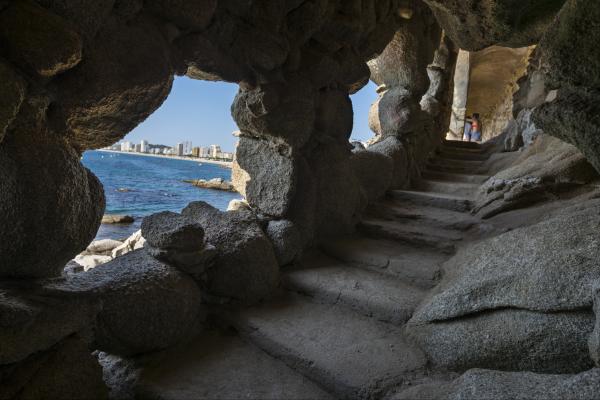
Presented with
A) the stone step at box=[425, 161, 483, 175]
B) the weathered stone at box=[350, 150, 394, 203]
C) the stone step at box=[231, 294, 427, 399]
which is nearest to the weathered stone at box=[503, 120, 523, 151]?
the stone step at box=[425, 161, 483, 175]

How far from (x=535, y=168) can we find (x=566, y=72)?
219 centimetres

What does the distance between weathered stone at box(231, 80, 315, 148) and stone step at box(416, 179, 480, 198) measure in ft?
6.35

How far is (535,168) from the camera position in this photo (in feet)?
9.63

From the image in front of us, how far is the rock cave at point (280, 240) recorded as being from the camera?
109 cm

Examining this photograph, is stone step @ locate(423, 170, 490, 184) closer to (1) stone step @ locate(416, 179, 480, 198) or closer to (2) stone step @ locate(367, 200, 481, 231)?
(1) stone step @ locate(416, 179, 480, 198)

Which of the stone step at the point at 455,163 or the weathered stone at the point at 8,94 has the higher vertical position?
the stone step at the point at 455,163

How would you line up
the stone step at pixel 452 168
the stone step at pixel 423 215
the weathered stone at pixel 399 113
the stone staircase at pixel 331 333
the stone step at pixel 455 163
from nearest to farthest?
the stone staircase at pixel 331 333, the stone step at pixel 423 215, the weathered stone at pixel 399 113, the stone step at pixel 452 168, the stone step at pixel 455 163

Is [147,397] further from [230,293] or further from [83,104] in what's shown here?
[83,104]

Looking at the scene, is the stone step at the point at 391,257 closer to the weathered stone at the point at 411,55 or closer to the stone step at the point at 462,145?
the weathered stone at the point at 411,55

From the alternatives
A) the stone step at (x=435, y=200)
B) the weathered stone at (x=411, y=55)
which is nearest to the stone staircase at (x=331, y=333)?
the stone step at (x=435, y=200)

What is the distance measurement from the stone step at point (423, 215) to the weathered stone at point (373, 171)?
0.12m

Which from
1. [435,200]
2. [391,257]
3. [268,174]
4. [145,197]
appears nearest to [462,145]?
[435,200]

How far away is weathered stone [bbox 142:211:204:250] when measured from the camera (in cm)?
169

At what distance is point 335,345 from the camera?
→ 5.31ft
